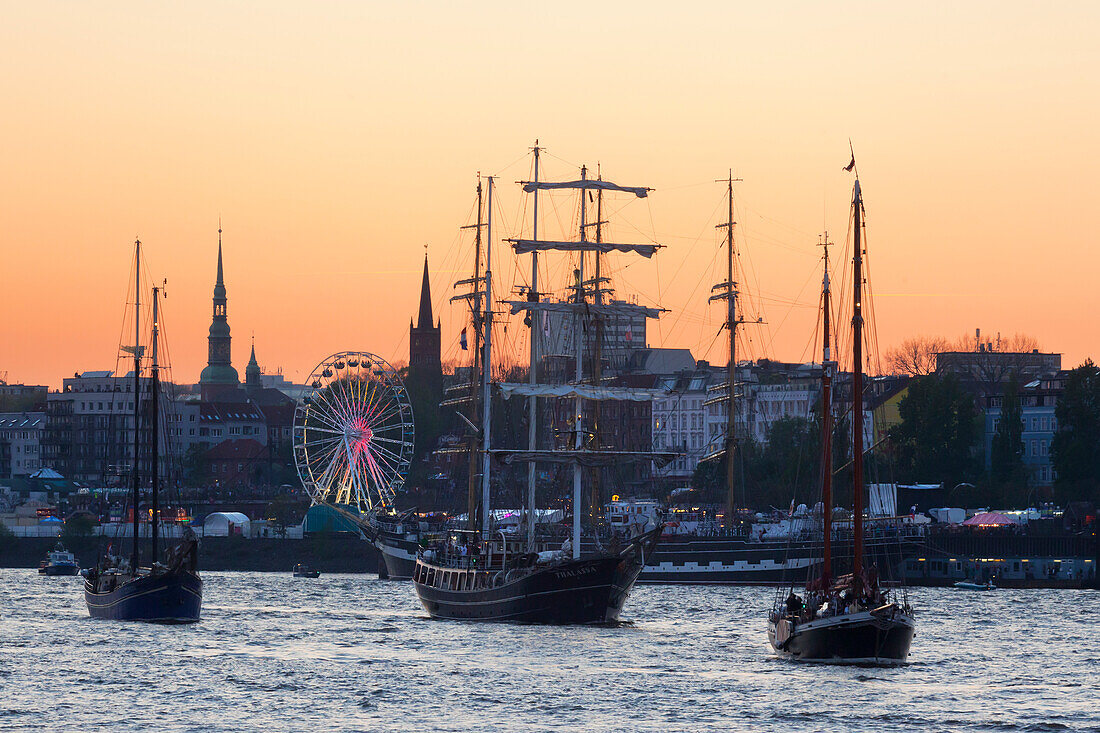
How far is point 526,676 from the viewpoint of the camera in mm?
74562

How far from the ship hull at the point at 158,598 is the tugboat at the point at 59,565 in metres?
80.3

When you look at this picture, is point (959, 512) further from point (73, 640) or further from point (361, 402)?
point (73, 640)

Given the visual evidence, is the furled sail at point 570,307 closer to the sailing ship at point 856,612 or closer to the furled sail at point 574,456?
the furled sail at point 574,456

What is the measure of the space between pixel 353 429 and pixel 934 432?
155ft

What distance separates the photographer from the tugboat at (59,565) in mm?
181375

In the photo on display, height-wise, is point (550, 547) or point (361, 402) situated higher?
point (361, 402)

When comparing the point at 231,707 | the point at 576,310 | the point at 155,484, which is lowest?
the point at 231,707

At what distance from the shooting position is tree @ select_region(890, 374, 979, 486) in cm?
16875

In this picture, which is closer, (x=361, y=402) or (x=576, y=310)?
(x=576, y=310)

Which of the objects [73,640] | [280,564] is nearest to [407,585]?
[280,564]

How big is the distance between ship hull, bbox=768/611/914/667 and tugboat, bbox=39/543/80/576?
391ft

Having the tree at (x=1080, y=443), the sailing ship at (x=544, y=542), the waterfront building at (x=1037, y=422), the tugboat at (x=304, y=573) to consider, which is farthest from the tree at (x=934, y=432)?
the sailing ship at (x=544, y=542)

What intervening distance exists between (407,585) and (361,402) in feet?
64.6

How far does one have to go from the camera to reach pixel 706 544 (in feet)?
483
